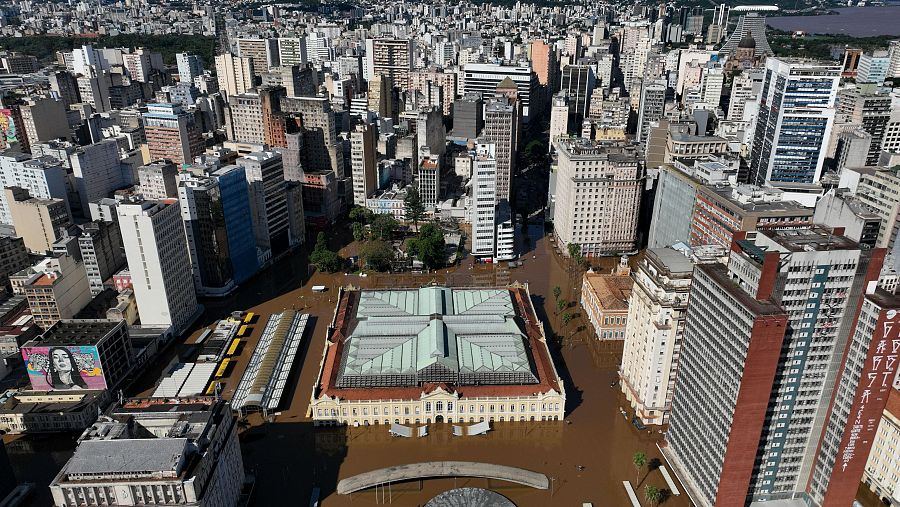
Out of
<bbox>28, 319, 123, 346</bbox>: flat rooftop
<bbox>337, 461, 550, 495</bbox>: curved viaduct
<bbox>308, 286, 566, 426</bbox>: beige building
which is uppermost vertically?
<bbox>28, 319, 123, 346</bbox>: flat rooftop

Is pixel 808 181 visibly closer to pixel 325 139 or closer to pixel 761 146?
pixel 761 146

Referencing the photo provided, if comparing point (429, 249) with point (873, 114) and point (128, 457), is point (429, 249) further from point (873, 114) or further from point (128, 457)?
point (873, 114)

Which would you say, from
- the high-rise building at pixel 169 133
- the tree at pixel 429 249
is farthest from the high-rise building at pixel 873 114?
the high-rise building at pixel 169 133

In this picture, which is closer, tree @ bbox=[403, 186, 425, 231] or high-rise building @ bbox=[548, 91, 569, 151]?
tree @ bbox=[403, 186, 425, 231]

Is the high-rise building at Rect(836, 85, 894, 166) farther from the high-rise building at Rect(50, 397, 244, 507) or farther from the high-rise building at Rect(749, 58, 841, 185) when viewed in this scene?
the high-rise building at Rect(50, 397, 244, 507)

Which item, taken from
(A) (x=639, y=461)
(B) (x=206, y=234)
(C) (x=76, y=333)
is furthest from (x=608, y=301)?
(C) (x=76, y=333)

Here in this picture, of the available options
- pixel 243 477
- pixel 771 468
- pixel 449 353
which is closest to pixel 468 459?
pixel 449 353

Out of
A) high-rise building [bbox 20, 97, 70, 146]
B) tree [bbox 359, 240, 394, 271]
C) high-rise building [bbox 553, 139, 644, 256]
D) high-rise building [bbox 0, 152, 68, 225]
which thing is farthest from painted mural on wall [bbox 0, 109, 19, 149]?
high-rise building [bbox 553, 139, 644, 256]
